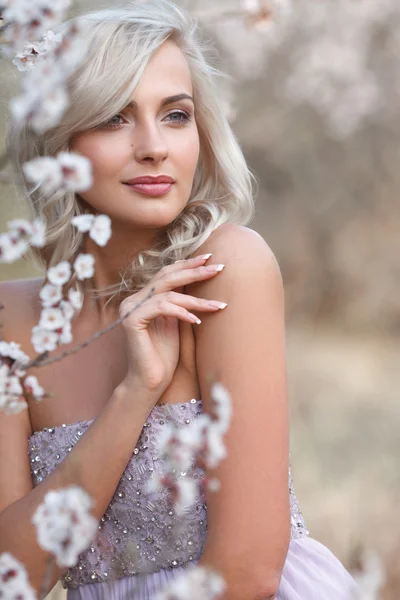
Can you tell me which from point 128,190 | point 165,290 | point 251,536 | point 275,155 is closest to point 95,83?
point 128,190

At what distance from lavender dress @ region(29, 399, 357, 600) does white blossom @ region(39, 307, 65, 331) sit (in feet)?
1.08

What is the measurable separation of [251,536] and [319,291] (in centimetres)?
313

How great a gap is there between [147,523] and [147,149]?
0.52 metres

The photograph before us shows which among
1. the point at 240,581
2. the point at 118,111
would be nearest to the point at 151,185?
the point at 118,111

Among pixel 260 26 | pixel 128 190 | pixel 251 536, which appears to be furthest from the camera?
pixel 260 26

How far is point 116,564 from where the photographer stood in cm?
141

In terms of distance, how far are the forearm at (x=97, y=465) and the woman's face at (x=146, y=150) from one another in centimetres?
26

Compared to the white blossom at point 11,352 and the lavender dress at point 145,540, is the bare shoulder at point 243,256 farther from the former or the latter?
the white blossom at point 11,352

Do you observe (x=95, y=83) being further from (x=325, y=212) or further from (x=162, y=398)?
(x=325, y=212)

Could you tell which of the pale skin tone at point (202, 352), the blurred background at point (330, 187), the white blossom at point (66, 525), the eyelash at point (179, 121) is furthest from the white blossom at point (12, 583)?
the blurred background at point (330, 187)

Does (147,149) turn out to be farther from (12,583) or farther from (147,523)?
(12,583)

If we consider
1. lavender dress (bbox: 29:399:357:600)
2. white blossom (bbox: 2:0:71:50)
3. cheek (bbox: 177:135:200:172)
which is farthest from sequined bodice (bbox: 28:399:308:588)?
white blossom (bbox: 2:0:71:50)

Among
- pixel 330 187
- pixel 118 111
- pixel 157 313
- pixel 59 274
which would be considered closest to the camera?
pixel 59 274

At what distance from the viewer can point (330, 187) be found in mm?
4242
